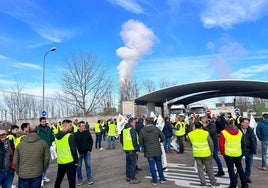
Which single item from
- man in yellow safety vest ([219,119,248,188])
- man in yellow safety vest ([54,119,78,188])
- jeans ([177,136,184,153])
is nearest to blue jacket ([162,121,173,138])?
jeans ([177,136,184,153])

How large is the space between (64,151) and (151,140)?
2.92 meters

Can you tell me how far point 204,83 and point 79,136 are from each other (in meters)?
37.0

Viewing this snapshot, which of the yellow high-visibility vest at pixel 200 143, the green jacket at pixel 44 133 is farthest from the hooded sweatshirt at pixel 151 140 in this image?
the green jacket at pixel 44 133

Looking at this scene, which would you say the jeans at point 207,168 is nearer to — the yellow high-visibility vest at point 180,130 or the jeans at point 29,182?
the jeans at point 29,182

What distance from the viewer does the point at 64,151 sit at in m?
7.90

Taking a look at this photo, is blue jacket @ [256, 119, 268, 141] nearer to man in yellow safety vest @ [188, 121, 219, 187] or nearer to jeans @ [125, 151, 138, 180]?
man in yellow safety vest @ [188, 121, 219, 187]

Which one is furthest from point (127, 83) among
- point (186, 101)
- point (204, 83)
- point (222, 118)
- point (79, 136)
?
point (79, 136)

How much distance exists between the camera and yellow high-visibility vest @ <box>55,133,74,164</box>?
787 cm

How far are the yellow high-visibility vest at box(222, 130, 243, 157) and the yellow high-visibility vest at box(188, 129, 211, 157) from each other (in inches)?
20.5

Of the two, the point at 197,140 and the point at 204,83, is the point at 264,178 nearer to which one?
the point at 197,140

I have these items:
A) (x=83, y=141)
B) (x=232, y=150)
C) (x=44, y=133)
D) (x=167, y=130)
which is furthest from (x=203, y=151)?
(x=167, y=130)

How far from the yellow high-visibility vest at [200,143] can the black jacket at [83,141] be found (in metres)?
3.14

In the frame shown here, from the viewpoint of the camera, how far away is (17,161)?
665 centimetres

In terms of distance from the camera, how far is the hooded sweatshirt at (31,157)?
259 inches
